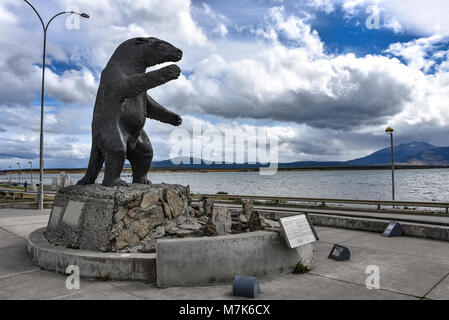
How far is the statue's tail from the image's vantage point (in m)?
6.23

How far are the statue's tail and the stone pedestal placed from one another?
22.4 inches

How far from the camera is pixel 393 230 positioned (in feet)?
24.6

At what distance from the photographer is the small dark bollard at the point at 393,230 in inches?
294

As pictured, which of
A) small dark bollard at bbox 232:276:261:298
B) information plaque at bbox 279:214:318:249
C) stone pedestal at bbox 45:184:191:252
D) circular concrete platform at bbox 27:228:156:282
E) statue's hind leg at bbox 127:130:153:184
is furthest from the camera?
statue's hind leg at bbox 127:130:153:184

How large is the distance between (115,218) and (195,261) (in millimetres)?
1507

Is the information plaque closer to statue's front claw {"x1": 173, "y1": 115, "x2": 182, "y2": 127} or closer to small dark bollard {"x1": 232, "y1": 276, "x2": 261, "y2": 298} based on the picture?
small dark bollard {"x1": 232, "y1": 276, "x2": 261, "y2": 298}

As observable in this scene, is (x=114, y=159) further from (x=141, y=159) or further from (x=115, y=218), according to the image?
(x=115, y=218)

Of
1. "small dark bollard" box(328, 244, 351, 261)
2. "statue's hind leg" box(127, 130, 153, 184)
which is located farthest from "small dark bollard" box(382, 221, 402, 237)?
"statue's hind leg" box(127, 130, 153, 184)

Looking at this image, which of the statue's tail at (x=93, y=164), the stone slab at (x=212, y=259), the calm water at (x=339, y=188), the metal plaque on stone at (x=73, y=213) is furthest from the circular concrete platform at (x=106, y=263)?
the calm water at (x=339, y=188)

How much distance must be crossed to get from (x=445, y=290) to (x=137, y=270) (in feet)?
12.7

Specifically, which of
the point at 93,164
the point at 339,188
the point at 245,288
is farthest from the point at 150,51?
the point at 339,188

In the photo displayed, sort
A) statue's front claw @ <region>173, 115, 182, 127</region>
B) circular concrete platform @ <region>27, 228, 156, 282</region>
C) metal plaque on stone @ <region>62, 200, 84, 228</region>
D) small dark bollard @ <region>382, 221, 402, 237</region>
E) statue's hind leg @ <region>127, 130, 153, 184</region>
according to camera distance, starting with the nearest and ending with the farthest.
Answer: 1. circular concrete platform @ <region>27, 228, 156, 282</region>
2. metal plaque on stone @ <region>62, 200, 84, 228</region>
3. statue's hind leg @ <region>127, 130, 153, 184</region>
4. statue's front claw @ <region>173, 115, 182, 127</region>
5. small dark bollard @ <region>382, 221, 402, 237</region>
